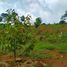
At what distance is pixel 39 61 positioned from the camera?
19.5 m

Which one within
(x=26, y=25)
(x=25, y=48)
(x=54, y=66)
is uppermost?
(x=26, y=25)

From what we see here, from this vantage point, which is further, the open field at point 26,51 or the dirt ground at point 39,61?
the dirt ground at point 39,61

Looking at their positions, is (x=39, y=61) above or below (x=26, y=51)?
below

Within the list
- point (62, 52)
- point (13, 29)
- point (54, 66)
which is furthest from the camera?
point (62, 52)

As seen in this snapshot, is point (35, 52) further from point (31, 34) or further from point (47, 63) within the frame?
point (31, 34)

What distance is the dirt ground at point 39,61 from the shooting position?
17.8 metres

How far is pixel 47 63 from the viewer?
63.8ft

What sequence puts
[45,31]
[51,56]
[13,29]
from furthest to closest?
[45,31] → [51,56] → [13,29]

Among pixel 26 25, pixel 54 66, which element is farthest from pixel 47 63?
pixel 26 25

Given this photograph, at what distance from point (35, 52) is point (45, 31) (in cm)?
1650

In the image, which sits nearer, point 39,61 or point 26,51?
point 26,51

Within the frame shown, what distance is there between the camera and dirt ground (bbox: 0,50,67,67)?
1784cm

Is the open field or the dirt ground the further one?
the dirt ground

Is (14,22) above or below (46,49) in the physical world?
above
